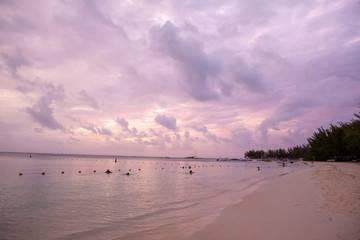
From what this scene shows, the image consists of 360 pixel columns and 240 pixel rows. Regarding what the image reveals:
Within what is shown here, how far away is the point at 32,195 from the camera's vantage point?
18.2 meters

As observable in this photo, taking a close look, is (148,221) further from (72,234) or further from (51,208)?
(51,208)

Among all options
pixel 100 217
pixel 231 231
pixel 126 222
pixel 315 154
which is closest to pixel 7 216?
pixel 100 217

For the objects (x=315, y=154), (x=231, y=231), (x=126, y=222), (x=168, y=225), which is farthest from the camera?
(x=315, y=154)

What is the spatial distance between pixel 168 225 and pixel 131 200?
24.7ft

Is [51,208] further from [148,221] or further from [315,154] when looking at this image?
[315,154]

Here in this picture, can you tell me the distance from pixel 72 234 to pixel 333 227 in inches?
392

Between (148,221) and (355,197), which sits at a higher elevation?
(355,197)

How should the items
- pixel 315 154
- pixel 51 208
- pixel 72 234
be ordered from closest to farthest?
pixel 72 234 < pixel 51 208 < pixel 315 154

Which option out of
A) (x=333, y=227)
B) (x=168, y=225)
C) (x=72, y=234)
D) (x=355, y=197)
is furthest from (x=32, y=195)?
(x=355, y=197)

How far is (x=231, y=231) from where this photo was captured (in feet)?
26.6

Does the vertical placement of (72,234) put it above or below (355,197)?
below

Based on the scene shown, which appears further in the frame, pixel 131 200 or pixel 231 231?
pixel 131 200

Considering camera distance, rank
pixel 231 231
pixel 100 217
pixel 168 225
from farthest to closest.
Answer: pixel 100 217 → pixel 168 225 → pixel 231 231

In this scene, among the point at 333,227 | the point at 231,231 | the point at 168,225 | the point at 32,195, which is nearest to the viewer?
the point at 333,227
